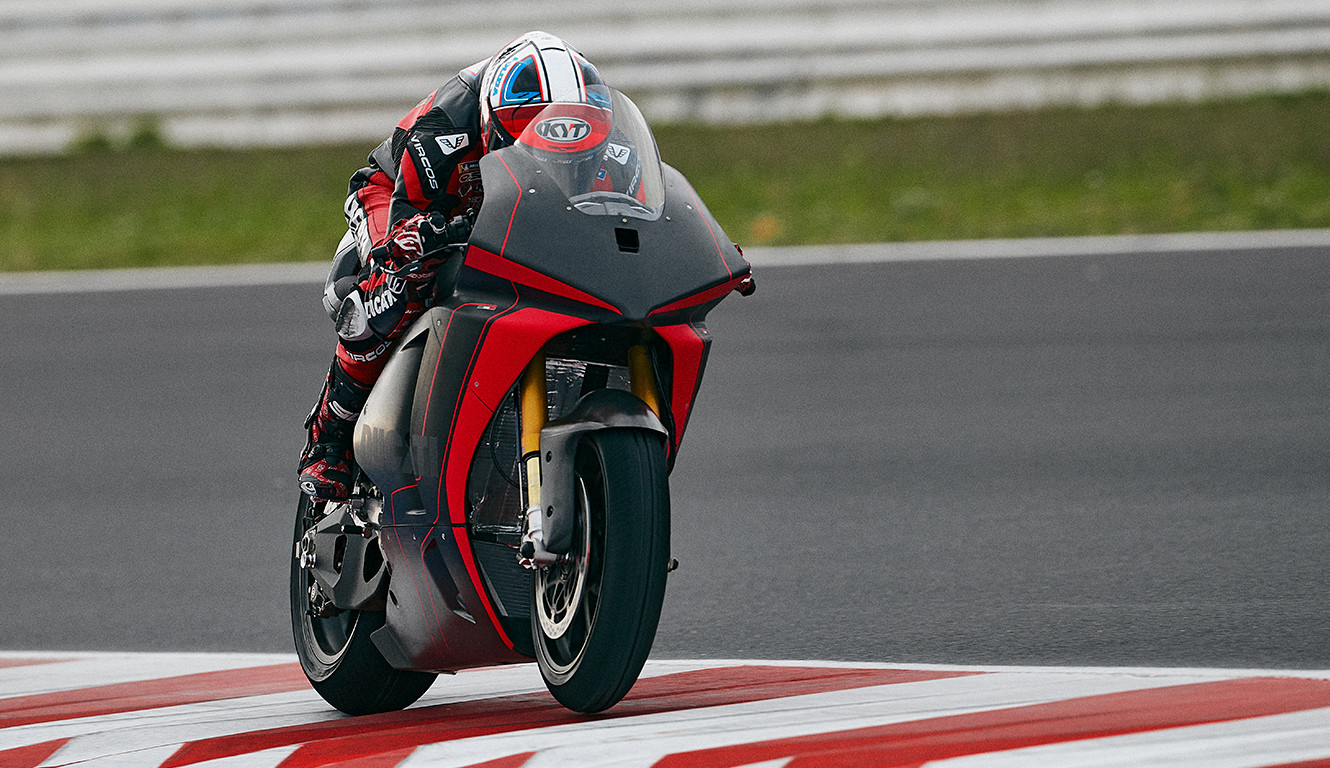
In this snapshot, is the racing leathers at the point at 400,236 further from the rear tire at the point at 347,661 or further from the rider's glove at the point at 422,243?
the rear tire at the point at 347,661

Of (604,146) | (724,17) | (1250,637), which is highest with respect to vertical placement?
(724,17)

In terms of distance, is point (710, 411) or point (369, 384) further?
point (710, 411)

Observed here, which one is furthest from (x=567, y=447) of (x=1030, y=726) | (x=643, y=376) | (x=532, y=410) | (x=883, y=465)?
(x=883, y=465)

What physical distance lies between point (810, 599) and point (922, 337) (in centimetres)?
411

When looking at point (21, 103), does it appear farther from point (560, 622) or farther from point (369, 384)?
point (560, 622)

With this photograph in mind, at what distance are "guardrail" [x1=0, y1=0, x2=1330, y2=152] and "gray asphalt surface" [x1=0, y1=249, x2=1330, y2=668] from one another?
3.27 meters

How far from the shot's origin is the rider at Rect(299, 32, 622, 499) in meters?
3.78

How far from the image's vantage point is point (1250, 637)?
4645 mm

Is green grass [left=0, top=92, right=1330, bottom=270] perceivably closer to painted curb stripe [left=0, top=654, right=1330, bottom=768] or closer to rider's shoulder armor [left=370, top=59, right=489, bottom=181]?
painted curb stripe [left=0, top=654, right=1330, bottom=768]

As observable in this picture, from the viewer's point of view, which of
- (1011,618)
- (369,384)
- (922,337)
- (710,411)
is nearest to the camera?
(369,384)

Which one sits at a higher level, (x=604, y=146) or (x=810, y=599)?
(x=604, y=146)

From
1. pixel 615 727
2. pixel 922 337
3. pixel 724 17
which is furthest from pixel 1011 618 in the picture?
pixel 724 17

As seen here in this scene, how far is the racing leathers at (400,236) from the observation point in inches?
150

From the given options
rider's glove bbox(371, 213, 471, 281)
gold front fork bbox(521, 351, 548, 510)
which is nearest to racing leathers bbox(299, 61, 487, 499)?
rider's glove bbox(371, 213, 471, 281)
